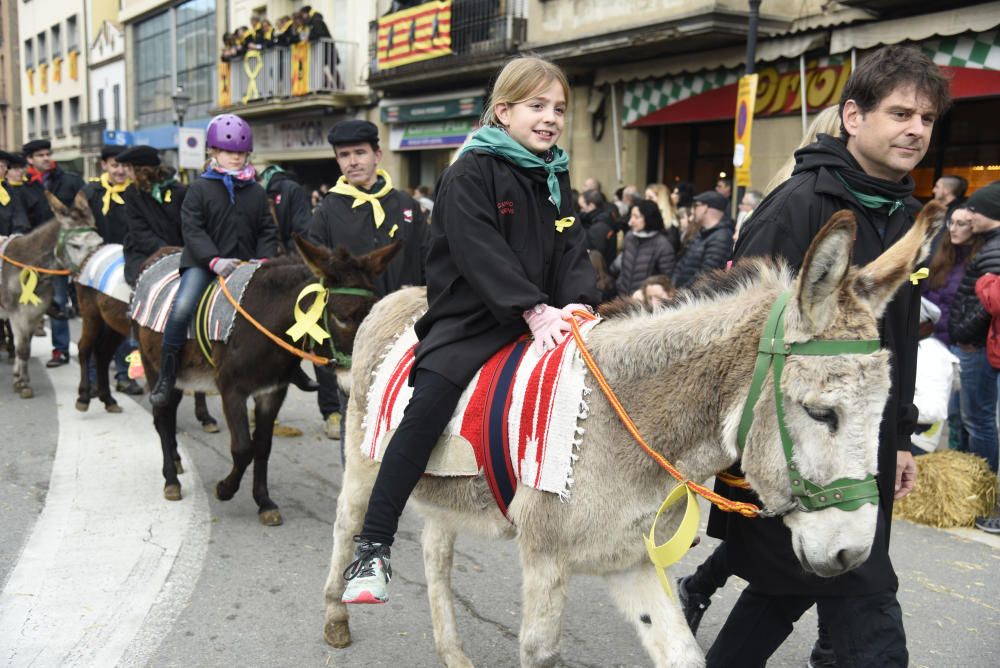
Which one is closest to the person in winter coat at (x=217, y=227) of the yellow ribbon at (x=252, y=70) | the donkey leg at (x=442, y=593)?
the donkey leg at (x=442, y=593)

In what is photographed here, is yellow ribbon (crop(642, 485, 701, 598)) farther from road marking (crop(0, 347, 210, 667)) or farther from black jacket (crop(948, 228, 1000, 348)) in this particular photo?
black jacket (crop(948, 228, 1000, 348))

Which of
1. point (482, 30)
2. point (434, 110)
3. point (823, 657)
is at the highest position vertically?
point (482, 30)

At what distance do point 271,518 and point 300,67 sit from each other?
20.9 meters

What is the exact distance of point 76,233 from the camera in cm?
808

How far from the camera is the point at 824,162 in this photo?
8.73 feet

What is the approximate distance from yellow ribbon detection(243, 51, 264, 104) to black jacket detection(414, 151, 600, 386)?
24890mm

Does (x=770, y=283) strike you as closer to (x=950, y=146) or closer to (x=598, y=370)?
(x=598, y=370)

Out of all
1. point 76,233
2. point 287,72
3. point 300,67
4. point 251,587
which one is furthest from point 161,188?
point 287,72

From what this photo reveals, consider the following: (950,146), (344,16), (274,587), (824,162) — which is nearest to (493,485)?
(824,162)

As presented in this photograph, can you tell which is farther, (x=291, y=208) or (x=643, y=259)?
(x=643, y=259)

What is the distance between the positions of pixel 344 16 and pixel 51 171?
13819 mm

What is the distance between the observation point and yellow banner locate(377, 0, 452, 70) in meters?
18.3

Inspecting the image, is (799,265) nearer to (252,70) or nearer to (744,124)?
(744,124)

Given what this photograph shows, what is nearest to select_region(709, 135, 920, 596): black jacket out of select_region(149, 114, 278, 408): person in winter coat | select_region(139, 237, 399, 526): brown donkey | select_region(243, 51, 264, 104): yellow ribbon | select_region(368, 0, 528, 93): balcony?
select_region(139, 237, 399, 526): brown donkey
